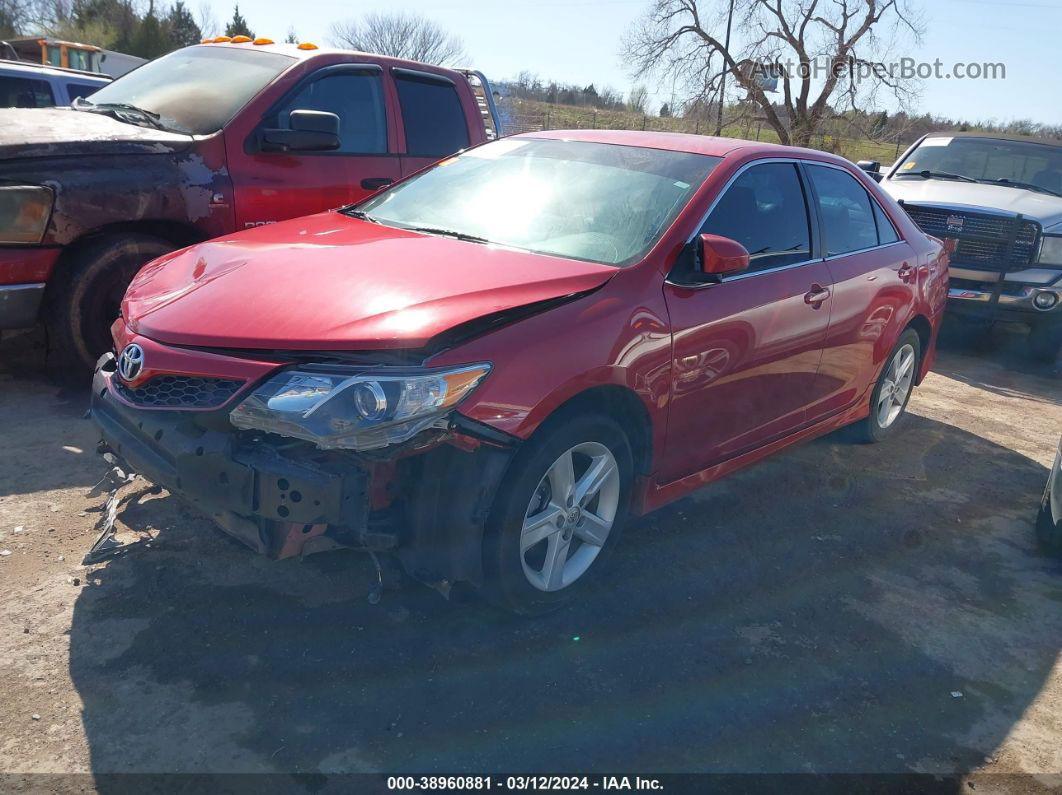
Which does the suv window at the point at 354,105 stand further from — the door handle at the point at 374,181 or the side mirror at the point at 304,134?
the side mirror at the point at 304,134

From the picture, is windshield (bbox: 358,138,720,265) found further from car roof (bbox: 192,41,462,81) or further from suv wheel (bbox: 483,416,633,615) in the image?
car roof (bbox: 192,41,462,81)

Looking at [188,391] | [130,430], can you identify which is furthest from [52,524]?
[188,391]

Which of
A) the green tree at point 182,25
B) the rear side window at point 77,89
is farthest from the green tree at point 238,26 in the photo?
the rear side window at point 77,89

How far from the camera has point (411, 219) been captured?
3859 mm

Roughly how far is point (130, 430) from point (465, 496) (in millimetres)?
1156

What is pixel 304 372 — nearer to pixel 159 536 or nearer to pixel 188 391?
pixel 188 391

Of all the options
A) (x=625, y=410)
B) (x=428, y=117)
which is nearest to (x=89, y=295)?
(x=428, y=117)

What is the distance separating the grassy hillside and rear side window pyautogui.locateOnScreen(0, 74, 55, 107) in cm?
1258

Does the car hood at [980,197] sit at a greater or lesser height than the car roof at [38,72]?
lesser

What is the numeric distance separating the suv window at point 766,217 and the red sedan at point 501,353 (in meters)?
0.01

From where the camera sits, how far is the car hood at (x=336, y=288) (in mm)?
2643

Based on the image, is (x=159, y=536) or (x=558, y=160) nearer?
(x=159, y=536)

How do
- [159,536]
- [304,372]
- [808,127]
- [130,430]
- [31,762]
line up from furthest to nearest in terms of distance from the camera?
1. [808,127]
2. [159,536]
3. [130,430]
4. [304,372]
5. [31,762]

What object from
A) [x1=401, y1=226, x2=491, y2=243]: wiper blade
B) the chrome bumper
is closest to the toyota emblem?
[x1=401, y1=226, x2=491, y2=243]: wiper blade
